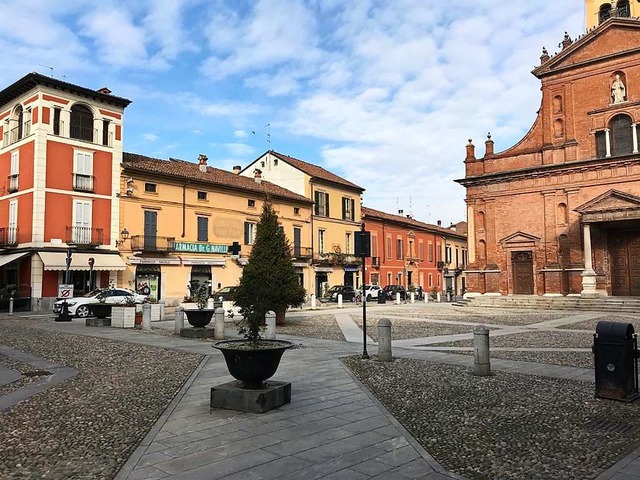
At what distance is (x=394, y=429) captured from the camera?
541cm

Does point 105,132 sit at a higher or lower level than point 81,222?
higher

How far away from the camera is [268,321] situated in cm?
1316

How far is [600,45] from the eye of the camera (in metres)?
Result: 29.5

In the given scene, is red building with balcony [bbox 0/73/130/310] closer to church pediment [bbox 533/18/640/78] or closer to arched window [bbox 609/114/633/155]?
church pediment [bbox 533/18/640/78]

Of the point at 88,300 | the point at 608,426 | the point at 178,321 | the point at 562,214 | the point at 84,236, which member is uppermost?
the point at 562,214

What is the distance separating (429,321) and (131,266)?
59.9ft

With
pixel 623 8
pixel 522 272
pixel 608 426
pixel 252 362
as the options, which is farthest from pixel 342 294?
pixel 608 426

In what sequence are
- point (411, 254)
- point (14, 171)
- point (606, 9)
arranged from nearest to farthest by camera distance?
point (14, 171) < point (606, 9) < point (411, 254)

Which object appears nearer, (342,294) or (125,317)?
(125,317)

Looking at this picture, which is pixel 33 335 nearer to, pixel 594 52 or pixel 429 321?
pixel 429 321

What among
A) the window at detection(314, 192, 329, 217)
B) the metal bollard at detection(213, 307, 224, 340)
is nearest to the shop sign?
the window at detection(314, 192, 329, 217)

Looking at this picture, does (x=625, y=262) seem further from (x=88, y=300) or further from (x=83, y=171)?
(x=83, y=171)

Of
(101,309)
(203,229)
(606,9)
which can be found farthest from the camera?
(203,229)

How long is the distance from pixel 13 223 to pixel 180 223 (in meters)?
9.15
